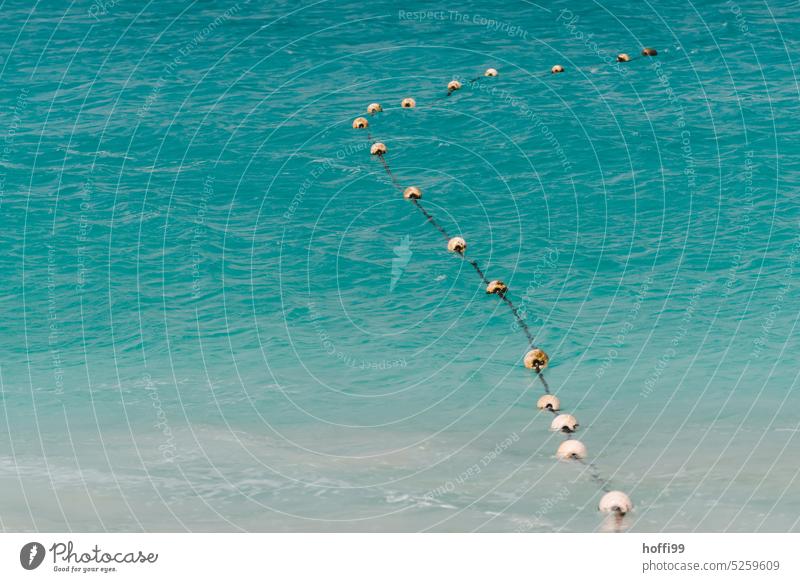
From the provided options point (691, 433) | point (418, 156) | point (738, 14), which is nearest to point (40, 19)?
point (418, 156)

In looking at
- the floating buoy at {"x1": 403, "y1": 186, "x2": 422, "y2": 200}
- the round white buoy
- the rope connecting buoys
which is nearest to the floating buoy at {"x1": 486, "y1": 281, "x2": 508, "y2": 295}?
the rope connecting buoys

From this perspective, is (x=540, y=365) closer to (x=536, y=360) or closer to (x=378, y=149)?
(x=536, y=360)

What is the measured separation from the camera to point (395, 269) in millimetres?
14688

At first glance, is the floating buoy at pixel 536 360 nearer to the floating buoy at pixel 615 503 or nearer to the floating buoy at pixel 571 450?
the floating buoy at pixel 571 450

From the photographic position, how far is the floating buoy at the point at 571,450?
938 cm

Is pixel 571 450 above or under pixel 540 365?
under

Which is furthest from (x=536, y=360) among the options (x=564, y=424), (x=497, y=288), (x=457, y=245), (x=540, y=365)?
(x=457, y=245)

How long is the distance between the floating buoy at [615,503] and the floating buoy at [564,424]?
161cm

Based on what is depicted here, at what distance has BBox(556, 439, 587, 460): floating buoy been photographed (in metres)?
9.38

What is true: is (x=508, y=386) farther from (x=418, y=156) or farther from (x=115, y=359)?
(x=418, y=156)

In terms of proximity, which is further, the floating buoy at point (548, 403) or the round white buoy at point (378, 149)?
the round white buoy at point (378, 149)

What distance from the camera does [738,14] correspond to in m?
25.5

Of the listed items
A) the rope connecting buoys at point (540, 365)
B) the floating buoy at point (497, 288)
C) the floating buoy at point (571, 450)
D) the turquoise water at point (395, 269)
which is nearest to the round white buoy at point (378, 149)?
the rope connecting buoys at point (540, 365)

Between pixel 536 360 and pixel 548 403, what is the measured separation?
1223mm
